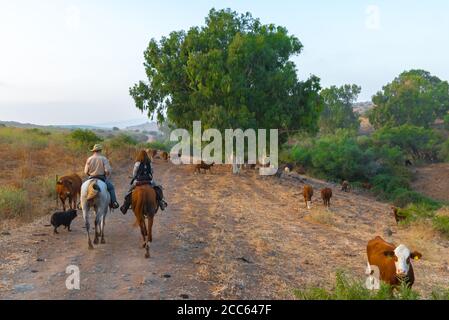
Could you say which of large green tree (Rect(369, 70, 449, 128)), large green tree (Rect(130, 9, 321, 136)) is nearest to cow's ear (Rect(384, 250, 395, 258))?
large green tree (Rect(130, 9, 321, 136))

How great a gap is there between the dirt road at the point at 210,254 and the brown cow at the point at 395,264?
1.41 m

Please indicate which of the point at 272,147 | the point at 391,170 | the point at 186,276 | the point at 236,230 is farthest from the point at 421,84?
the point at 186,276

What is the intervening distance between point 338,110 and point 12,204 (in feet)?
224

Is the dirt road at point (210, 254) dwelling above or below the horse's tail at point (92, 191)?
below

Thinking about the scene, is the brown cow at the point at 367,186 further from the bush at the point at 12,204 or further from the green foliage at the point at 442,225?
the bush at the point at 12,204

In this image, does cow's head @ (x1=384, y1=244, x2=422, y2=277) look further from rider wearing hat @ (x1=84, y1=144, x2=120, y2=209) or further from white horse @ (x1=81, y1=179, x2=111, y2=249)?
rider wearing hat @ (x1=84, y1=144, x2=120, y2=209)

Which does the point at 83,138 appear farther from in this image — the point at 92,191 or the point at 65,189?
the point at 92,191

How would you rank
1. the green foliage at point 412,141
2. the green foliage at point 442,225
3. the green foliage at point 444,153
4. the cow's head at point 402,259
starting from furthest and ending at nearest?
the green foliage at point 412,141 → the green foliage at point 444,153 → the green foliage at point 442,225 → the cow's head at point 402,259

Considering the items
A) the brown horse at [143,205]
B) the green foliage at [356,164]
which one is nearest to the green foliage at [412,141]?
the green foliage at [356,164]

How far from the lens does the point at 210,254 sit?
1050 centimetres

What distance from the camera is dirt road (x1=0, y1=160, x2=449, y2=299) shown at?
794cm

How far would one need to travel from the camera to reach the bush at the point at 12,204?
13.5m

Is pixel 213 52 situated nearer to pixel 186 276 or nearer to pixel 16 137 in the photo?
pixel 16 137

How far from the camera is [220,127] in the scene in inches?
1127
